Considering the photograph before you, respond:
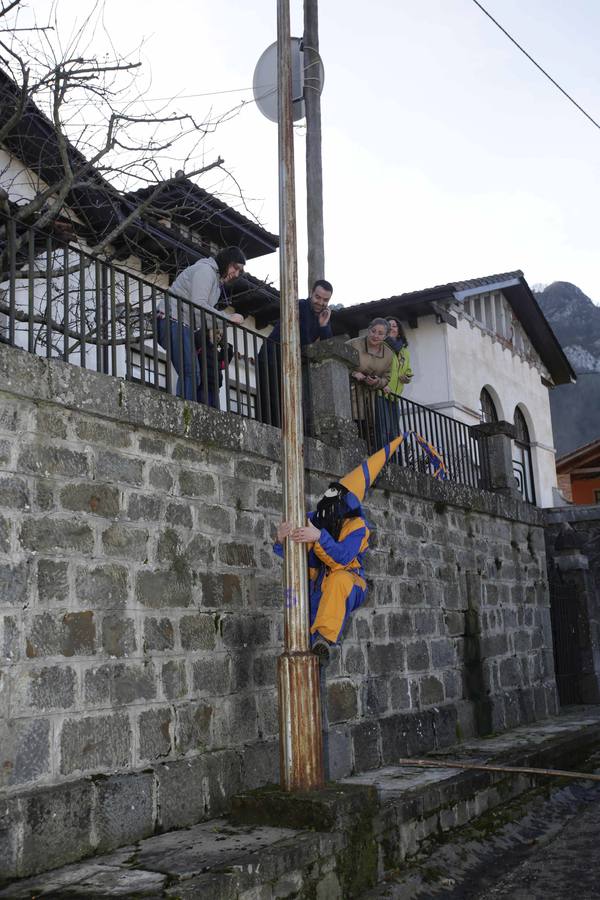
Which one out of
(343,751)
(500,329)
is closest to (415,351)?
(500,329)

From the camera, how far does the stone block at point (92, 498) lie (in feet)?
17.1

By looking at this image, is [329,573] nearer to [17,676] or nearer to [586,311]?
[17,676]

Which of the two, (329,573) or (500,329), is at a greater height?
(500,329)

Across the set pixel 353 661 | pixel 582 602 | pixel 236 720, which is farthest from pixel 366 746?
pixel 582 602

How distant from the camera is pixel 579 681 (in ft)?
44.8

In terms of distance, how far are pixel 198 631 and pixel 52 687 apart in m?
1.31

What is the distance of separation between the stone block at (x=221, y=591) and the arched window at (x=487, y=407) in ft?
48.5

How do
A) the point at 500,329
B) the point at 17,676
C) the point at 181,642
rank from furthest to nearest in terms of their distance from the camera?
the point at 500,329 < the point at 181,642 < the point at 17,676

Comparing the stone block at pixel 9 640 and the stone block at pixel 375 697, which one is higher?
the stone block at pixel 9 640

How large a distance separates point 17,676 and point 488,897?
2826 millimetres

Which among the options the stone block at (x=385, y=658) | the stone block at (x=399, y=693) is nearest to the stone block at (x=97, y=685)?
the stone block at (x=385, y=658)

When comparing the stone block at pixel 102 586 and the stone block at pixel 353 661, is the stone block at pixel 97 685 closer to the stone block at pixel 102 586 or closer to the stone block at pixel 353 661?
the stone block at pixel 102 586

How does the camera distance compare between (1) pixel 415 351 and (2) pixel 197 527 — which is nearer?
(2) pixel 197 527

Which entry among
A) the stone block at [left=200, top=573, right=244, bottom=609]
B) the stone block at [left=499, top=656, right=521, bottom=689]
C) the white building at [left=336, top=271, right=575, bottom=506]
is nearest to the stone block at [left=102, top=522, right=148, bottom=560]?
the stone block at [left=200, top=573, right=244, bottom=609]
